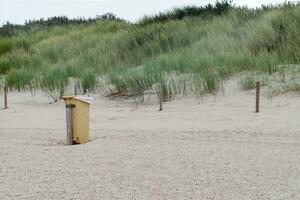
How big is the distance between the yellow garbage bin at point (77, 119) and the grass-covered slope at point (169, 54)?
4017 millimetres

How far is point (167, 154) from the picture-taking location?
7.19m

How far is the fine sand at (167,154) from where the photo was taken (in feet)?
18.5

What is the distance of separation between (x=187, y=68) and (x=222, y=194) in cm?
935

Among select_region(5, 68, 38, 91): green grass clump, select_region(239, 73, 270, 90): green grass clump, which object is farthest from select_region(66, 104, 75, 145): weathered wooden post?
select_region(5, 68, 38, 91): green grass clump

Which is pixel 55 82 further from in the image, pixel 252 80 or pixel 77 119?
pixel 77 119

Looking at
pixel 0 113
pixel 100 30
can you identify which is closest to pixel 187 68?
pixel 0 113

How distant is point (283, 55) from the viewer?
45.5ft

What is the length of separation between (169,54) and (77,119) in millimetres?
8374

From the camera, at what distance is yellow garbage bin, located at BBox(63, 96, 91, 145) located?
8719mm

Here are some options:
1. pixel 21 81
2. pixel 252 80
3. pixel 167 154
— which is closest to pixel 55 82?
pixel 21 81

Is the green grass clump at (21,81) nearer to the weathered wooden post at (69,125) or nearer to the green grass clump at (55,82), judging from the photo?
the green grass clump at (55,82)

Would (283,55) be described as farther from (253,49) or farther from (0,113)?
(0,113)

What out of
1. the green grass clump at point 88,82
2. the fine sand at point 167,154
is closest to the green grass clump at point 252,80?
the fine sand at point 167,154

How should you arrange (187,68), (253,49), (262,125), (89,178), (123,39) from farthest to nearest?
(123,39), (253,49), (187,68), (262,125), (89,178)
